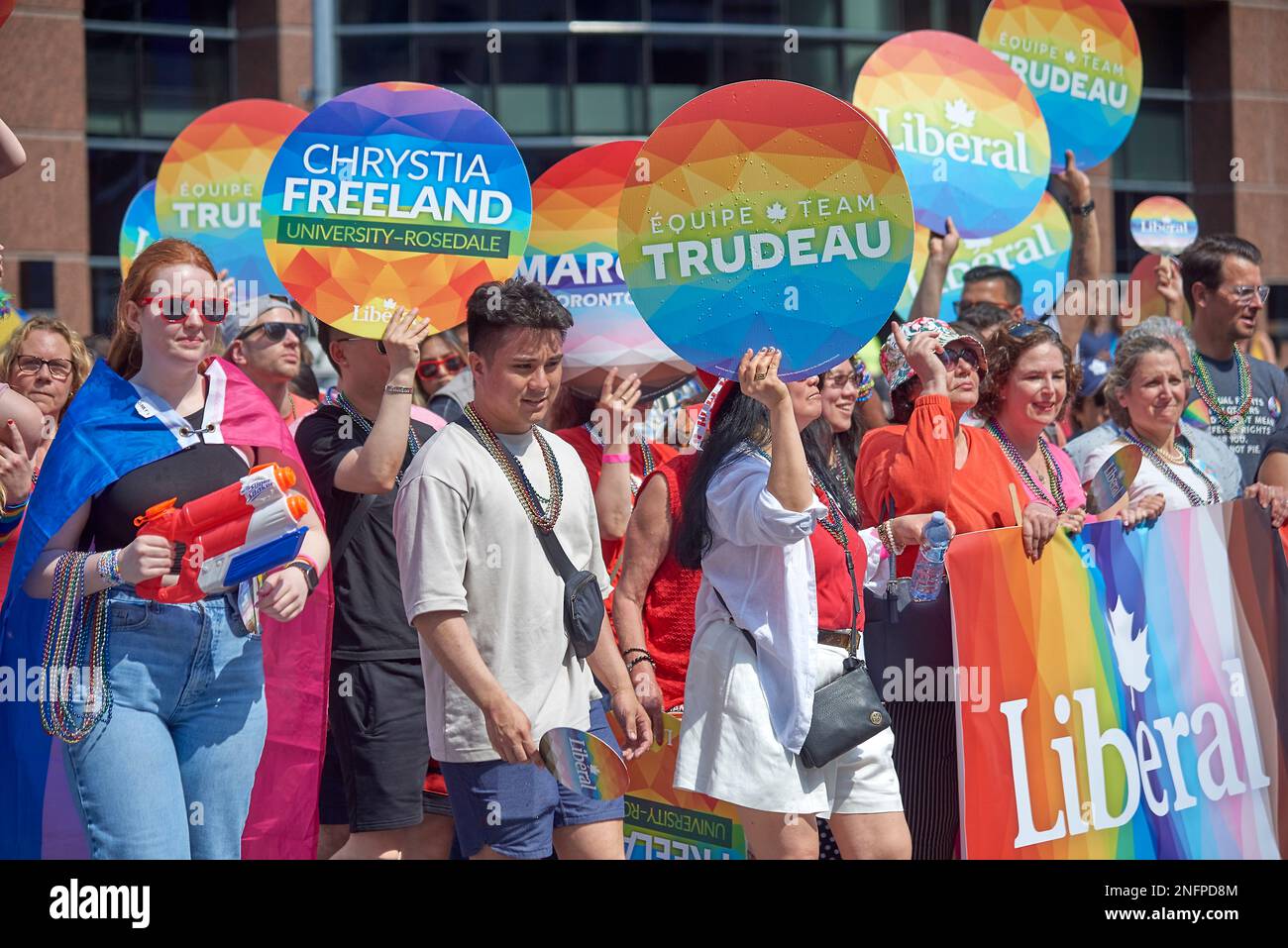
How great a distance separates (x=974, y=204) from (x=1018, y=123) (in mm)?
433

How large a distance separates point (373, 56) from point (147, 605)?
16463 mm

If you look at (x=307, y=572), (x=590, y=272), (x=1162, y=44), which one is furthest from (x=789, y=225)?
(x=1162, y=44)

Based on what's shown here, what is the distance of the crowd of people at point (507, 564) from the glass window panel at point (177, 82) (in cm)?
1430

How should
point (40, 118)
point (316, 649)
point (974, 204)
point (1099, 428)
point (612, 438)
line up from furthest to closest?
point (40, 118), point (974, 204), point (1099, 428), point (612, 438), point (316, 649)

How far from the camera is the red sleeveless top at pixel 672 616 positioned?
4629mm

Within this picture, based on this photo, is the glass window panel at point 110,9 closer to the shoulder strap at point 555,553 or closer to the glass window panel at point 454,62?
the glass window panel at point 454,62

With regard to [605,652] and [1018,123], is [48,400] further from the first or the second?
[1018,123]


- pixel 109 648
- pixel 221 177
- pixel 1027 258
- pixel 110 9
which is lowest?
pixel 109 648

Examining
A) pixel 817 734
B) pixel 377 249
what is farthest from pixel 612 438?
pixel 817 734

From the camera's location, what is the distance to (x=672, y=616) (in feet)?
15.3

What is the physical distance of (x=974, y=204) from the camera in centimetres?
648

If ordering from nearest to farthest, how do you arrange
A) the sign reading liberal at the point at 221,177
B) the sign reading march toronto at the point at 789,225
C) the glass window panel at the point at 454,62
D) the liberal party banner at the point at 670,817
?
the sign reading march toronto at the point at 789,225
the liberal party banner at the point at 670,817
the sign reading liberal at the point at 221,177
the glass window panel at the point at 454,62

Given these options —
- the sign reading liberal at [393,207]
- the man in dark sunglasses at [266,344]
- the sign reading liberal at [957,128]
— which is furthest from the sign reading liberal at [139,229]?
the sign reading liberal at [957,128]

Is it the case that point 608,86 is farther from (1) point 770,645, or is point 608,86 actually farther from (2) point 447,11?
(1) point 770,645
